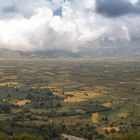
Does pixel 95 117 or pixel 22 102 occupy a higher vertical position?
pixel 22 102

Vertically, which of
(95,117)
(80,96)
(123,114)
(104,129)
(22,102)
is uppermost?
(80,96)

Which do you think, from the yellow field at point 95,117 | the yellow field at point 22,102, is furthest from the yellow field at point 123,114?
the yellow field at point 22,102

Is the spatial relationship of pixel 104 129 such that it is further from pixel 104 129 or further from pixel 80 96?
pixel 80 96

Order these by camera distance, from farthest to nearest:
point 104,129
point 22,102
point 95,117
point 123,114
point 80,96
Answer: point 80,96, point 22,102, point 123,114, point 95,117, point 104,129

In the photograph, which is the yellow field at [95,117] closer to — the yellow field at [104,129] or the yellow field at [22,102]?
the yellow field at [104,129]

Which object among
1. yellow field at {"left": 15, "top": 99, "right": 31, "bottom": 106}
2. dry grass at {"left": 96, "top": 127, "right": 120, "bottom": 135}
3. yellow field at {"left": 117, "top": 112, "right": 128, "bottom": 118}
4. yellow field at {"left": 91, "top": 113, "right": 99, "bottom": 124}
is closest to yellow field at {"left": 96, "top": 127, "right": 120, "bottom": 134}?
dry grass at {"left": 96, "top": 127, "right": 120, "bottom": 135}

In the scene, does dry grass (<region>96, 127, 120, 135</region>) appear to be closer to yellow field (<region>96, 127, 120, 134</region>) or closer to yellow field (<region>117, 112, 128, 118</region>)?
yellow field (<region>96, 127, 120, 134</region>)

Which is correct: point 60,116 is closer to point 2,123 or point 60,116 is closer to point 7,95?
point 2,123

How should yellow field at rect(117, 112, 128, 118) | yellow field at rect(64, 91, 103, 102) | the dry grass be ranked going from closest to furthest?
1. the dry grass
2. yellow field at rect(117, 112, 128, 118)
3. yellow field at rect(64, 91, 103, 102)

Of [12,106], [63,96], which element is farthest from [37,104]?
[63,96]

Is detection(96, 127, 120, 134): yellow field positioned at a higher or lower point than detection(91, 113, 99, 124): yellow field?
lower

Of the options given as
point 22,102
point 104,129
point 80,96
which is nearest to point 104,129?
point 104,129
